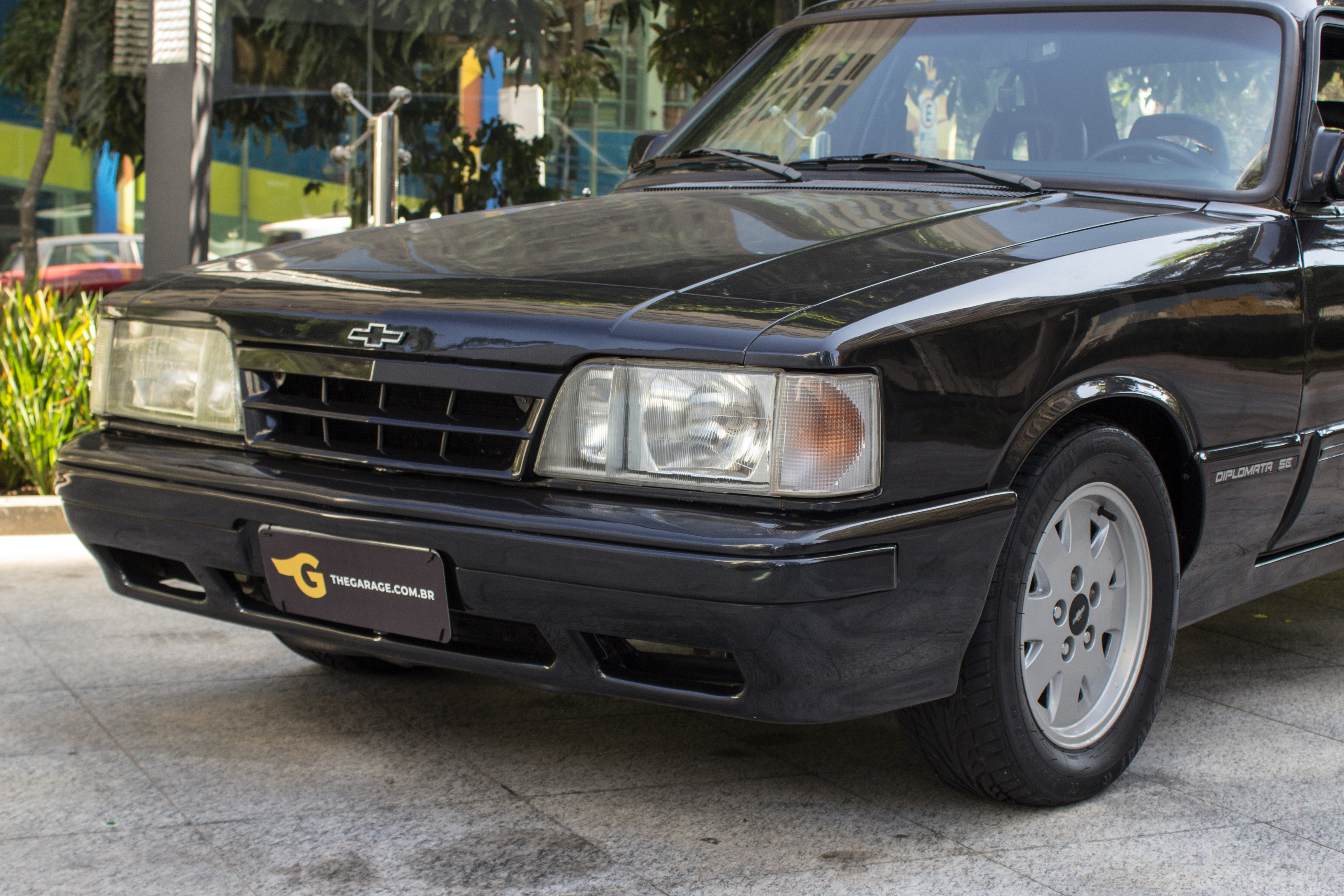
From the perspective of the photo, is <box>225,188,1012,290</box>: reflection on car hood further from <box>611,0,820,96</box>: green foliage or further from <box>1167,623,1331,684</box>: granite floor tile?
<box>611,0,820,96</box>: green foliage

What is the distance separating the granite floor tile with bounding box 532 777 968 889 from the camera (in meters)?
2.55

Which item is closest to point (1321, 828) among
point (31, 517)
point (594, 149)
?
point (31, 517)

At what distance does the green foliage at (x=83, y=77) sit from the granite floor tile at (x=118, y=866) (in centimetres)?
767

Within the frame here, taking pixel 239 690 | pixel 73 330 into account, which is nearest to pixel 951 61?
pixel 239 690

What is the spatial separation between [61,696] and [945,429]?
2.33m

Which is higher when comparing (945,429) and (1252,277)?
(1252,277)

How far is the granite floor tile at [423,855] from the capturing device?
2418mm

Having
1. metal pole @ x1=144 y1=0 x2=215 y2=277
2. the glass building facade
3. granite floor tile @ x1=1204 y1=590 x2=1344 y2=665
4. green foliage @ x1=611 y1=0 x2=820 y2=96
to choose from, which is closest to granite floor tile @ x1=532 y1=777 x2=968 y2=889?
granite floor tile @ x1=1204 y1=590 x2=1344 y2=665

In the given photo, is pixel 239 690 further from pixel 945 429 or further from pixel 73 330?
Answer: pixel 73 330

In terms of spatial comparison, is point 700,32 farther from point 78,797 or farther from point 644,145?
point 78,797

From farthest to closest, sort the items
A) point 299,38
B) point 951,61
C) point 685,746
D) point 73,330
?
point 299,38 → point 73,330 → point 951,61 → point 685,746

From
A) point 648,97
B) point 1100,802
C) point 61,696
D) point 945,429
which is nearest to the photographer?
point 945,429

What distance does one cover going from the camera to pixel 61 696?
11.5 ft

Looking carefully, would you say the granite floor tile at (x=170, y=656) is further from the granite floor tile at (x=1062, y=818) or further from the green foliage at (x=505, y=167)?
the green foliage at (x=505, y=167)
